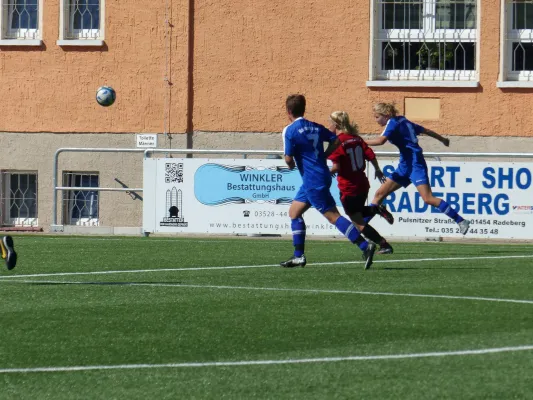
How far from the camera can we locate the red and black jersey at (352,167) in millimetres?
17156

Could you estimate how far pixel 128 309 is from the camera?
34.3 ft

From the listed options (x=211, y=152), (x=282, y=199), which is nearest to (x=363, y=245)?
(x=282, y=199)

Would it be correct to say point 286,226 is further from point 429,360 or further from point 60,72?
point 429,360

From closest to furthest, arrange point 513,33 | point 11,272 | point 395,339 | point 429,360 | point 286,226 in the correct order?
point 429,360 < point 395,339 < point 11,272 < point 286,226 < point 513,33

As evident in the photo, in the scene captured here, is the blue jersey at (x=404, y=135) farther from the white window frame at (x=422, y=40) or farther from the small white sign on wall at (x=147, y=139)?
the small white sign on wall at (x=147, y=139)

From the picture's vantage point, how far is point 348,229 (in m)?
14.4

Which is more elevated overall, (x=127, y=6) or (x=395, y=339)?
(x=127, y=6)

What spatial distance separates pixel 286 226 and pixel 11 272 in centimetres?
807

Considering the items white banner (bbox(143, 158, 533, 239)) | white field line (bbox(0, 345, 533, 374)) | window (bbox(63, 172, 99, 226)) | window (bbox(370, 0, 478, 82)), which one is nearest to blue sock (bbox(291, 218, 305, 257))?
white banner (bbox(143, 158, 533, 239))

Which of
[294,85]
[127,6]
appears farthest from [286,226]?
[127,6]

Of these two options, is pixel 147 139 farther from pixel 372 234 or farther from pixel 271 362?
pixel 271 362

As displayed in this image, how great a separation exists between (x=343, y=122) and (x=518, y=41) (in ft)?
31.2

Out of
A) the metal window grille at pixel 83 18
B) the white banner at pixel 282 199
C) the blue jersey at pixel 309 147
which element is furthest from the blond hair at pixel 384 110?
the metal window grille at pixel 83 18

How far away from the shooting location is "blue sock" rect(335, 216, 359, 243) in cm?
1434
